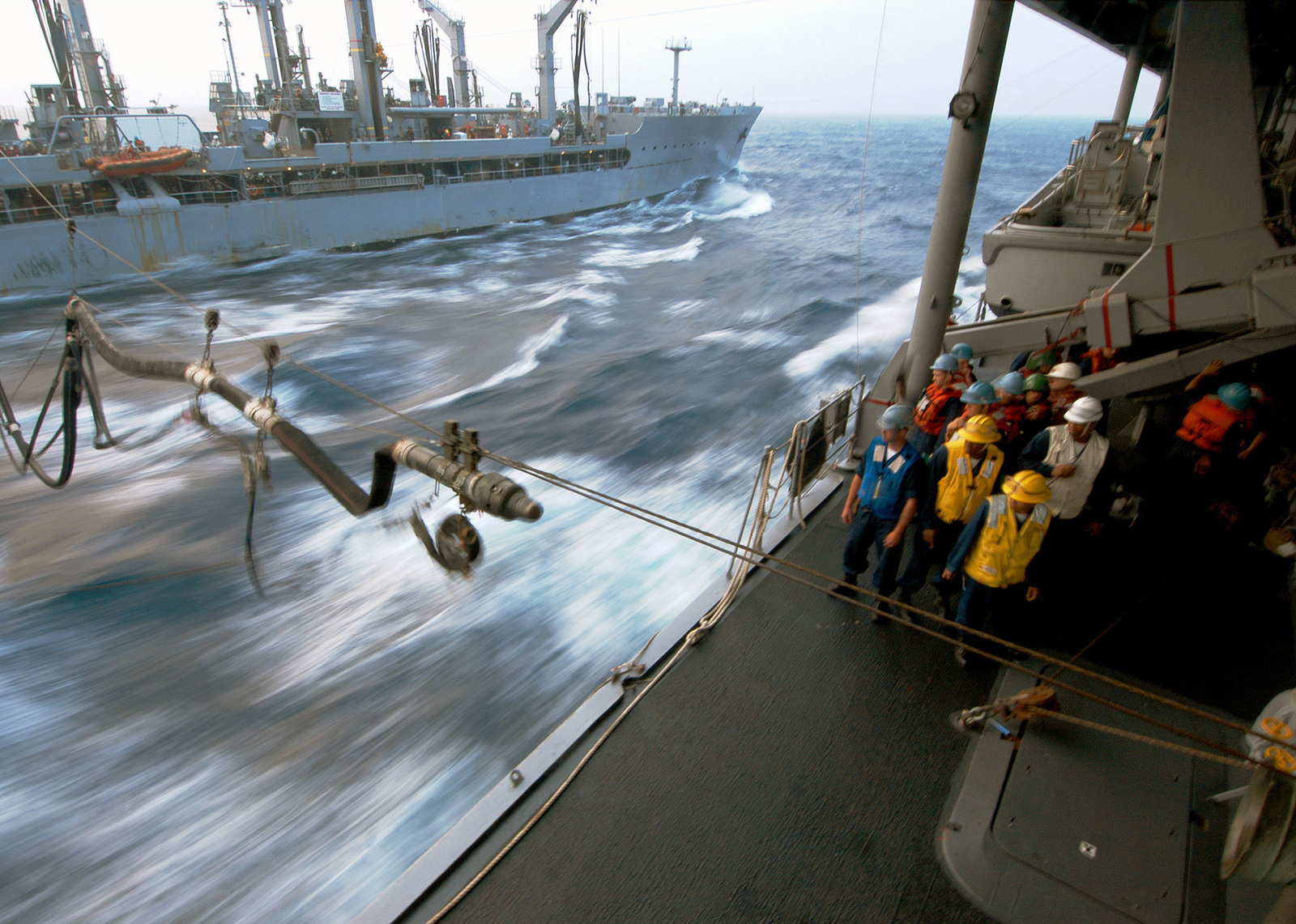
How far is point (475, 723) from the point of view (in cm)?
541

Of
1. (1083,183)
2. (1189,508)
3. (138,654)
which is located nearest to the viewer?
(1189,508)

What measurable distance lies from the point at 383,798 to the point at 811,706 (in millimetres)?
3222

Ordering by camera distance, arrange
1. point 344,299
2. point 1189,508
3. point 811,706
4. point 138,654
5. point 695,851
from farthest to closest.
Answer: point 344,299 < point 138,654 < point 1189,508 < point 811,706 < point 695,851

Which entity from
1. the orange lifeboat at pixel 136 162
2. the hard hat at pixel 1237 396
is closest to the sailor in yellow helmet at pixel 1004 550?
the hard hat at pixel 1237 396

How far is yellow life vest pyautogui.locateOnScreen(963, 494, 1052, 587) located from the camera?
3156 mm

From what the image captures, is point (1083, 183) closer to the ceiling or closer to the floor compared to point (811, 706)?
closer to the ceiling

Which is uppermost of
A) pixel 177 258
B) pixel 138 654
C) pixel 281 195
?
pixel 281 195

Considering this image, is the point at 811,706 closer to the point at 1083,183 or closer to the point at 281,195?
the point at 1083,183

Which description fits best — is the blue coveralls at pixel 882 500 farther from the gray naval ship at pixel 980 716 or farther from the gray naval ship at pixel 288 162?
the gray naval ship at pixel 288 162

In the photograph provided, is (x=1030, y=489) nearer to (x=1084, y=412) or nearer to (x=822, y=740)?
(x=1084, y=412)

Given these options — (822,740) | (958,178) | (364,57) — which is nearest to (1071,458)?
(822,740)

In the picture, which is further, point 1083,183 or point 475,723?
point 1083,183

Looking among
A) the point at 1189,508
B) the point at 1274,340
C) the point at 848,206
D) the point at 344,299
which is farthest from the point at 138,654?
the point at 848,206

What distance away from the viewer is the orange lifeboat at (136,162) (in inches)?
768
